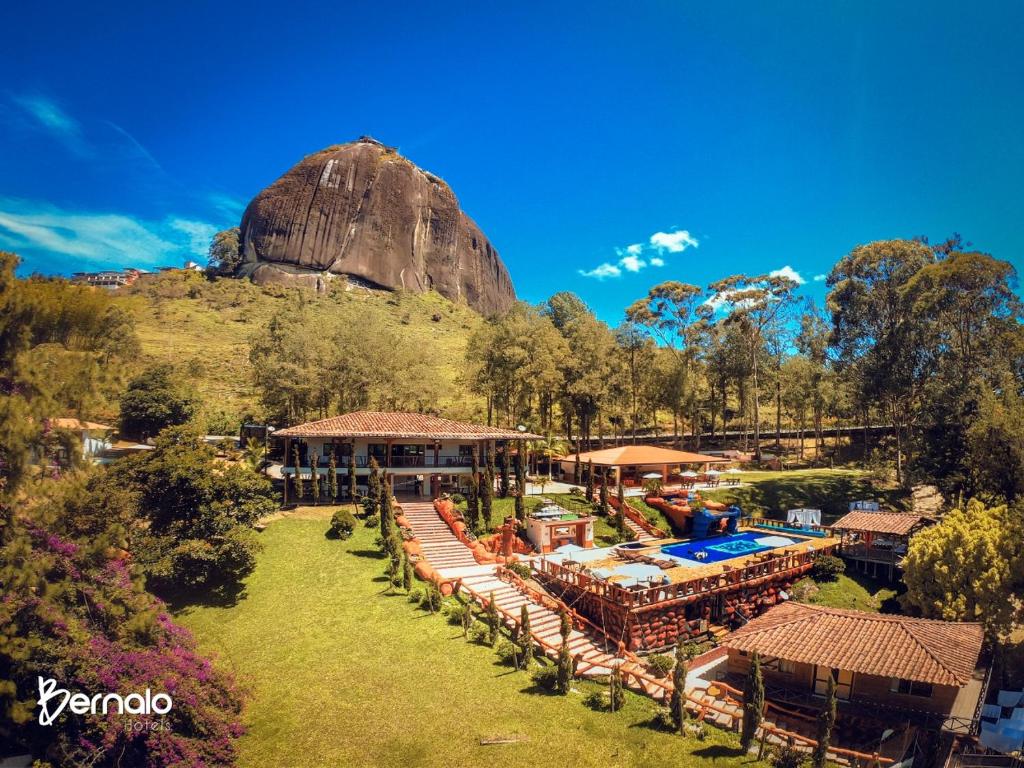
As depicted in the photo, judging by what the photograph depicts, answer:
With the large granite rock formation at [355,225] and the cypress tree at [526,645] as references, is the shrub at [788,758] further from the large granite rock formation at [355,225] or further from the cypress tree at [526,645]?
the large granite rock formation at [355,225]

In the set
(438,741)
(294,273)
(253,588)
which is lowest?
(438,741)

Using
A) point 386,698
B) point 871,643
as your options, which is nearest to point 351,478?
point 386,698

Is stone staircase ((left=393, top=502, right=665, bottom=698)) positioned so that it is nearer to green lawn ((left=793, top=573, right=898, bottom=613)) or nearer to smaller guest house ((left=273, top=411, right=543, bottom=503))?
smaller guest house ((left=273, top=411, right=543, bottom=503))

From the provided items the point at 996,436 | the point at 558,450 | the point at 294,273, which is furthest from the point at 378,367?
the point at 294,273

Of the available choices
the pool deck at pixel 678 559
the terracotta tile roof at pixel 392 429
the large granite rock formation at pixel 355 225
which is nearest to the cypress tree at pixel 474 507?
the terracotta tile roof at pixel 392 429

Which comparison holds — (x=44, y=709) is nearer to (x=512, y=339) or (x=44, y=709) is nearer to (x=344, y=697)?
(x=344, y=697)

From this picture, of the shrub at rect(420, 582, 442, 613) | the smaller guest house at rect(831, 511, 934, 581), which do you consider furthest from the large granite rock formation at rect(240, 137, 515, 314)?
the smaller guest house at rect(831, 511, 934, 581)
